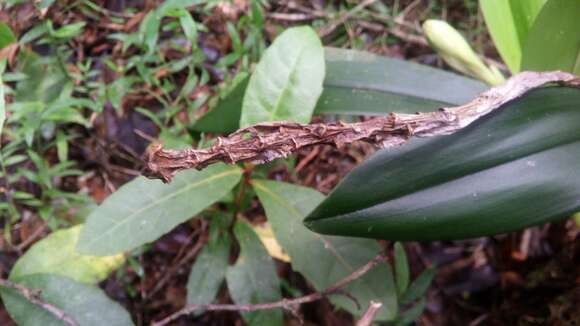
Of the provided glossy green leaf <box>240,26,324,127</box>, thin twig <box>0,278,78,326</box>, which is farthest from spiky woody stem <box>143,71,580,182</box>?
thin twig <box>0,278,78,326</box>

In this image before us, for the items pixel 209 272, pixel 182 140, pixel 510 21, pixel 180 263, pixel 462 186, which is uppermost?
pixel 510 21

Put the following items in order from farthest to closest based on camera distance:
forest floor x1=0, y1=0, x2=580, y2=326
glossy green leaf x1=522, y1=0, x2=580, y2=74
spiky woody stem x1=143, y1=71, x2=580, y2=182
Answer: forest floor x1=0, y1=0, x2=580, y2=326 → glossy green leaf x1=522, y1=0, x2=580, y2=74 → spiky woody stem x1=143, y1=71, x2=580, y2=182

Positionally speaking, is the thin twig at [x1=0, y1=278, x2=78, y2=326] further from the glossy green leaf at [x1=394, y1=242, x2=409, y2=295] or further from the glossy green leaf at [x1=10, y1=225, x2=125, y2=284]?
the glossy green leaf at [x1=394, y1=242, x2=409, y2=295]

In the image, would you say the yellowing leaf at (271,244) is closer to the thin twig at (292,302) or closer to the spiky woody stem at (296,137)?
the thin twig at (292,302)

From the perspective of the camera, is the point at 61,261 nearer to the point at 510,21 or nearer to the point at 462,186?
the point at 462,186

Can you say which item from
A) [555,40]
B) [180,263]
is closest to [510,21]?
[555,40]
